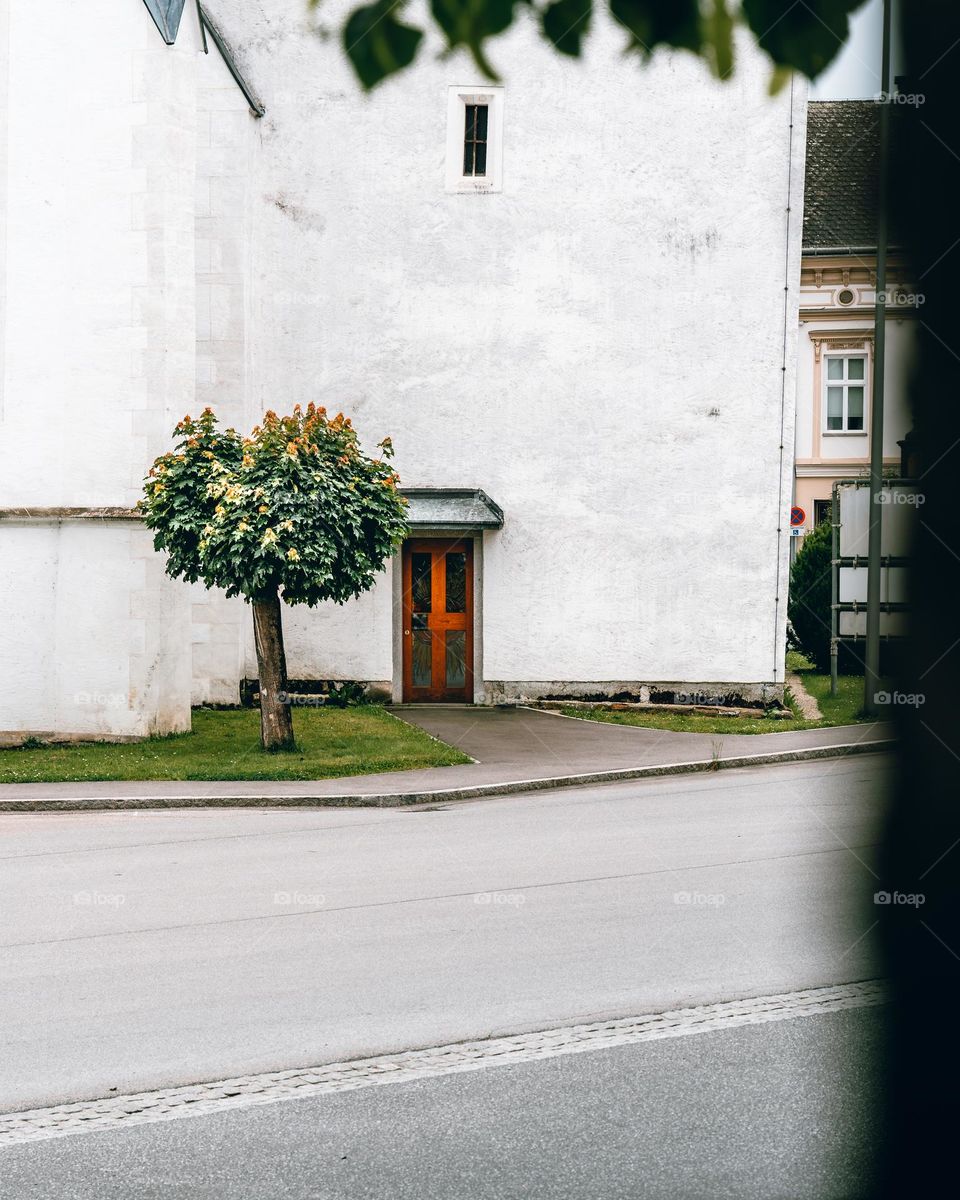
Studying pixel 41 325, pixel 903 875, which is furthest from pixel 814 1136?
pixel 41 325

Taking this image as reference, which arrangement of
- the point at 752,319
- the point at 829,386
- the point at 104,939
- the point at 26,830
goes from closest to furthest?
the point at 104,939 → the point at 26,830 → the point at 752,319 → the point at 829,386

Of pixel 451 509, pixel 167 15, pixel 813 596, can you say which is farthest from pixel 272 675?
pixel 813 596

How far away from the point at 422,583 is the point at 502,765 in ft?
22.0

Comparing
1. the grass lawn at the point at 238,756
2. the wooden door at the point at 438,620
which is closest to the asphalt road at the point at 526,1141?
the grass lawn at the point at 238,756

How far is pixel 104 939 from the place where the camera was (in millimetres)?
8016

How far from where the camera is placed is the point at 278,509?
50.2 ft

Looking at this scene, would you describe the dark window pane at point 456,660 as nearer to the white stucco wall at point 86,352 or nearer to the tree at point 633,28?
the white stucco wall at point 86,352

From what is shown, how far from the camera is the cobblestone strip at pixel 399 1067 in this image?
5.11m

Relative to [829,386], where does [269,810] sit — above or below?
below

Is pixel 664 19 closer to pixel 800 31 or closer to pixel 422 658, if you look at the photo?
pixel 800 31

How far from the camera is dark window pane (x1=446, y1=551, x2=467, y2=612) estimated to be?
73.5 feet

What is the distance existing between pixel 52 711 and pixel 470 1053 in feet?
44.1

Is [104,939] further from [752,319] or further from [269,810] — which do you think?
[752,319]

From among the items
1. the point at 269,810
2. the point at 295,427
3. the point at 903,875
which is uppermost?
the point at 295,427
